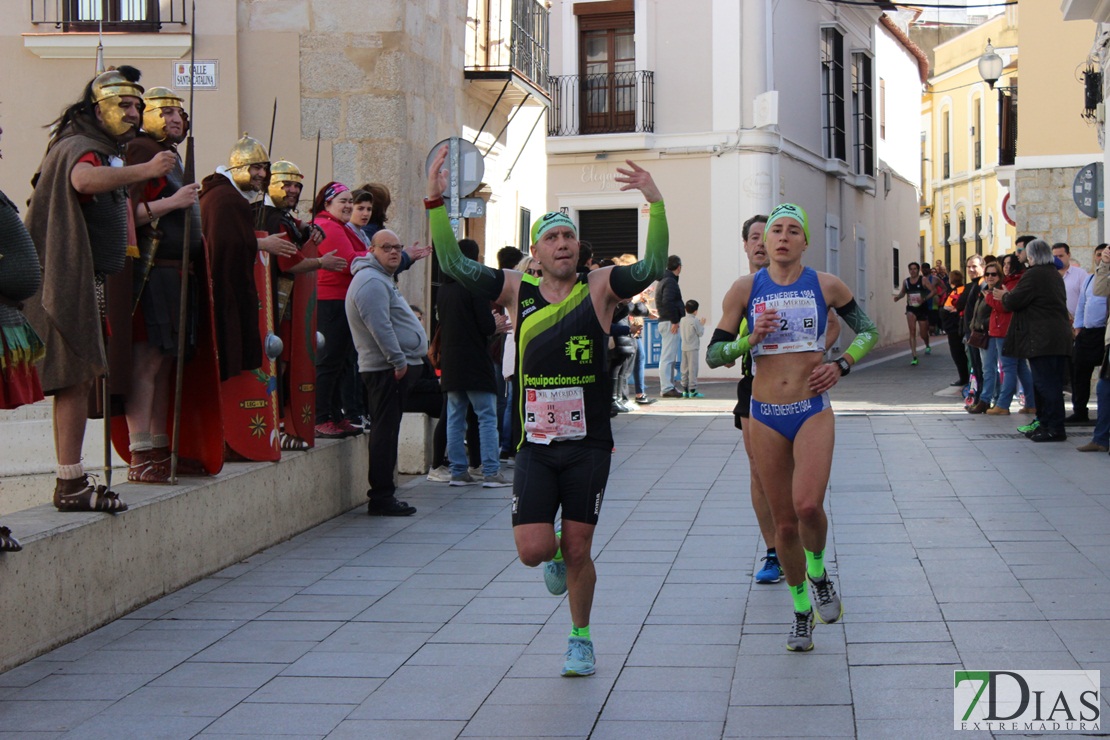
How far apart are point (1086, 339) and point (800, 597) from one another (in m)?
10.2

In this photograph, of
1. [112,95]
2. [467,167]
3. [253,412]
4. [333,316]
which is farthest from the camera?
[467,167]

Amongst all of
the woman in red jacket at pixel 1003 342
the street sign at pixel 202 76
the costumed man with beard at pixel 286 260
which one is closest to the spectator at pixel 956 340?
the woman in red jacket at pixel 1003 342

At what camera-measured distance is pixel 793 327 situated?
21.2ft

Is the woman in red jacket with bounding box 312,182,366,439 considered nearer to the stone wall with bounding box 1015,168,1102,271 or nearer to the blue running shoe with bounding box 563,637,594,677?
the blue running shoe with bounding box 563,637,594,677

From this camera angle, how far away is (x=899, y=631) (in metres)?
6.45

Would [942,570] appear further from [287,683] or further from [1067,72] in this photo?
[1067,72]

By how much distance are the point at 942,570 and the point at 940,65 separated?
187 ft

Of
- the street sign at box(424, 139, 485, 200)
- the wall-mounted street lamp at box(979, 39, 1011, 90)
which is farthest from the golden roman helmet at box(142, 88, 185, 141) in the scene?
the wall-mounted street lamp at box(979, 39, 1011, 90)

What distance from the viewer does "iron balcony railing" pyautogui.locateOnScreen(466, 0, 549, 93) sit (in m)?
17.6

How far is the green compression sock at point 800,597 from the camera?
621 centimetres

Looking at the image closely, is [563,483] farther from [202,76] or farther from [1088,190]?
[1088,190]

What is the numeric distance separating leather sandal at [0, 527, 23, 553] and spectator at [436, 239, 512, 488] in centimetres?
557

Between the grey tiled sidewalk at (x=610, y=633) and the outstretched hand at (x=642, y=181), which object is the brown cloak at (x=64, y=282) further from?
the outstretched hand at (x=642, y=181)

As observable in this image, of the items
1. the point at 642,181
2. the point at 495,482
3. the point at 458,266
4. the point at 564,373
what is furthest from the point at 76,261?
the point at 495,482
